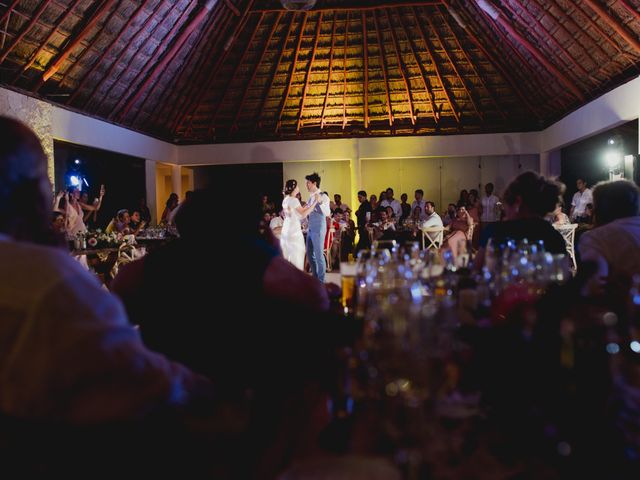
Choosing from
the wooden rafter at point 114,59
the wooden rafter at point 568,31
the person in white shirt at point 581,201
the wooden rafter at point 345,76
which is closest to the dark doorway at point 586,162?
the person in white shirt at point 581,201

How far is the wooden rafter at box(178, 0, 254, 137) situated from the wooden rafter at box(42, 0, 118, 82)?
133 inches

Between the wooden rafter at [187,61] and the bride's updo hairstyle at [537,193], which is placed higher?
the wooden rafter at [187,61]

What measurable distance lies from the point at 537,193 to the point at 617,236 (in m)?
0.69

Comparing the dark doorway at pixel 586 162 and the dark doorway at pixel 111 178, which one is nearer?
the dark doorway at pixel 586 162

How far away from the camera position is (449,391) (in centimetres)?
130

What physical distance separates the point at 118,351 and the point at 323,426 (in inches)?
18.9

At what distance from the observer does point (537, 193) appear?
12.0 feet

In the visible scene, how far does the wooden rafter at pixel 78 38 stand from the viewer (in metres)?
9.32

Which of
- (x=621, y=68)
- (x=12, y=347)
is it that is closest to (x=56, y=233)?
(x=12, y=347)

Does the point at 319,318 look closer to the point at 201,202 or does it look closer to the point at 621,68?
the point at 201,202

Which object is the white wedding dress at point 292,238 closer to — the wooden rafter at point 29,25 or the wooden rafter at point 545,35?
the wooden rafter at point 29,25

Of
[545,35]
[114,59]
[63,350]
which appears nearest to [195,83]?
[114,59]

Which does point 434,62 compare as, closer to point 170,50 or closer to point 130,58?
point 170,50

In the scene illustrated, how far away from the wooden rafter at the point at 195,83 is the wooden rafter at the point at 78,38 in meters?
3.25
